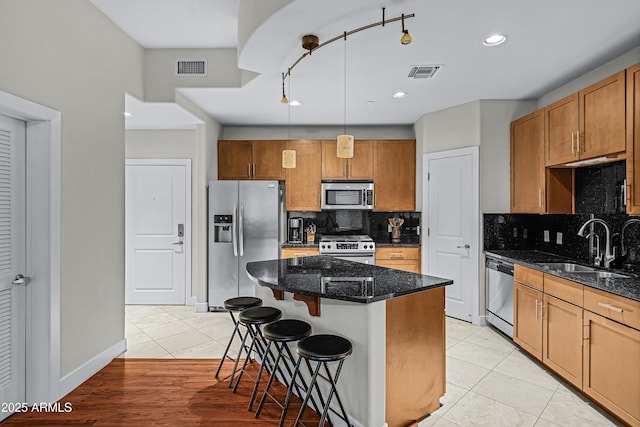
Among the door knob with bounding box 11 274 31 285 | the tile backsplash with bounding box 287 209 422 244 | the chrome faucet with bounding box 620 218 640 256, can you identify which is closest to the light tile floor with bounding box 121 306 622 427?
the chrome faucet with bounding box 620 218 640 256

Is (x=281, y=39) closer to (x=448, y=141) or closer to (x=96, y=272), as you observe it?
(x=96, y=272)

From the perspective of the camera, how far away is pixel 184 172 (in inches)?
198

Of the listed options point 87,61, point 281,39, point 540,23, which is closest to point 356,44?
point 281,39

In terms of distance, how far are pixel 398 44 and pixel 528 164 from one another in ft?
6.69

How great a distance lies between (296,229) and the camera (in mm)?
5305

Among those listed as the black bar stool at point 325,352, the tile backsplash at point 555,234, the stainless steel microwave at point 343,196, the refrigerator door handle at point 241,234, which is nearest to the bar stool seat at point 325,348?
the black bar stool at point 325,352

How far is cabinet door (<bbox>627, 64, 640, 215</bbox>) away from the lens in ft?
7.98

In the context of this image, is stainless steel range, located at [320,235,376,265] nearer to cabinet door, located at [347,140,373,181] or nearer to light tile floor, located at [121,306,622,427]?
cabinet door, located at [347,140,373,181]

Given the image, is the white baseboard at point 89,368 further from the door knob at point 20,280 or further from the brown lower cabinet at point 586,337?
the brown lower cabinet at point 586,337

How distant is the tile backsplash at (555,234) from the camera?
2979mm

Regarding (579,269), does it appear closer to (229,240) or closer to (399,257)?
(399,257)

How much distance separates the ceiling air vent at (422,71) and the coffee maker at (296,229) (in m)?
2.63

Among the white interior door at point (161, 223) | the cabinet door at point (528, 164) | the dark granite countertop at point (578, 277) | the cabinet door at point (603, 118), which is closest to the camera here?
the dark granite countertop at point (578, 277)

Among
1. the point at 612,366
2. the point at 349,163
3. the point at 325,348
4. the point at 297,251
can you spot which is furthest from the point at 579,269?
the point at 297,251
